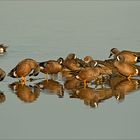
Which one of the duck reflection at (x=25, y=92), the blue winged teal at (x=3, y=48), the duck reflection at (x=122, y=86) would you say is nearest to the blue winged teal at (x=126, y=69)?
the duck reflection at (x=122, y=86)

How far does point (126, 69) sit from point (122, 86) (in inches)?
26.5

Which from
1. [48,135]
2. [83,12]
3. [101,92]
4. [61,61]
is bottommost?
[48,135]

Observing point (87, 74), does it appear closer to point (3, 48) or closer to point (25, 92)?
point (25, 92)

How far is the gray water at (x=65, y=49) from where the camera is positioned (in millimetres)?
11578

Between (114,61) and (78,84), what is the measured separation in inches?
51.2

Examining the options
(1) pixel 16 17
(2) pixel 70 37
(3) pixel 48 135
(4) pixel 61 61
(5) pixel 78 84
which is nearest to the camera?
(3) pixel 48 135

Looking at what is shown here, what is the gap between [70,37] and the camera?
2167cm

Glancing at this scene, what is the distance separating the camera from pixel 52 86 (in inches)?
587

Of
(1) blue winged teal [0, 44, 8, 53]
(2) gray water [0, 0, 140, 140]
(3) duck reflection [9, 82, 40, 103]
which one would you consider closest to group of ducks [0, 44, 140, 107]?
(3) duck reflection [9, 82, 40, 103]

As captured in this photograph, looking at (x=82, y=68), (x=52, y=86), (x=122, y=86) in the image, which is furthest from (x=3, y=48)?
(x=122, y=86)

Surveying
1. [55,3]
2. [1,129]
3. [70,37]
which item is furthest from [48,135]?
[55,3]

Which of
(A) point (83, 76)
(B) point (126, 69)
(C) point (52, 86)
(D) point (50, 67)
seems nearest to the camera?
(A) point (83, 76)

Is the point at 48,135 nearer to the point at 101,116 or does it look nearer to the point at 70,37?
the point at 101,116

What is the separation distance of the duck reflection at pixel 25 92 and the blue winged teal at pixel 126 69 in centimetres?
209
